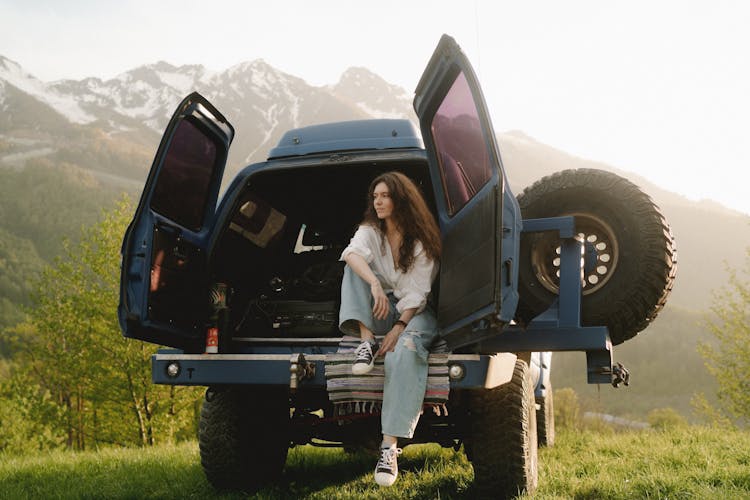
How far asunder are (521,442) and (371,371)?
37.0 inches

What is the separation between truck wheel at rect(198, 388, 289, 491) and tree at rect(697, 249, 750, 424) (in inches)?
719

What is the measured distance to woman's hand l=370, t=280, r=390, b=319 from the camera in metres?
3.67

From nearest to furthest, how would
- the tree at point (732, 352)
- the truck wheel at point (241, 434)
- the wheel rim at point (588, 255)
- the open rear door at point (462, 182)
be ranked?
the open rear door at point (462, 182) < the wheel rim at point (588, 255) < the truck wheel at point (241, 434) < the tree at point (732, 352)

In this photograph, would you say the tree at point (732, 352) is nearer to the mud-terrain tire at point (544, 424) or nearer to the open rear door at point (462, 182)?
the mud-terrain tire at point (544, 424)

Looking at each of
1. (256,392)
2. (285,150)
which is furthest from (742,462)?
(285,150)

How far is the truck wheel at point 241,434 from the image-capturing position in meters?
4.30

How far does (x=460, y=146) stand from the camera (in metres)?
3.87

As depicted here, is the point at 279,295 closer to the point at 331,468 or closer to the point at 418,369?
the point at 331,468

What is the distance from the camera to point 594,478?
14.4 feet

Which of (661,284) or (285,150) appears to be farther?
(285,150)

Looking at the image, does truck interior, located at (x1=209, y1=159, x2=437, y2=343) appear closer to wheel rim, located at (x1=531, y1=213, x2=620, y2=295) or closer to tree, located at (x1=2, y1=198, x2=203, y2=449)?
wheel rim, located at (x1=531, y1=213, x2=620, y2=295)

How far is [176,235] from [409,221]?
142 cm

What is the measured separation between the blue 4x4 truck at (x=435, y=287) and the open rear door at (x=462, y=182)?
12mm

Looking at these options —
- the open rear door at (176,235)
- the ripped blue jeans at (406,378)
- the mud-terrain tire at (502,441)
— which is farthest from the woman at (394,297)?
the open rear door at (176,235)
